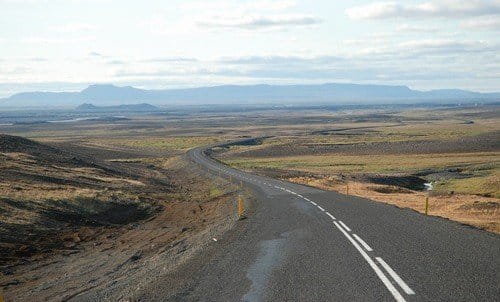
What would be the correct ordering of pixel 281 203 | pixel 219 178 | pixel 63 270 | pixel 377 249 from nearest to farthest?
1. pixel 377 249
2. pixel 63 270
3. pixel 281 203
4. pixel 219 178

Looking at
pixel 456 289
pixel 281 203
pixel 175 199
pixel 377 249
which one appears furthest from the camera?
pixel 175 199

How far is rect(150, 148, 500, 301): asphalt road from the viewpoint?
435 inches

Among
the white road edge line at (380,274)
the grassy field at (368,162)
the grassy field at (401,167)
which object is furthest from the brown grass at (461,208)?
the grassy field at (368,162)

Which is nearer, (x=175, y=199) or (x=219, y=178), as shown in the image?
(x=175, y=199)

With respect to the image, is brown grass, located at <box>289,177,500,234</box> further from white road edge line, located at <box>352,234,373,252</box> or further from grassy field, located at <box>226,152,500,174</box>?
grassy field, located at <box>226,152,500,174</box>

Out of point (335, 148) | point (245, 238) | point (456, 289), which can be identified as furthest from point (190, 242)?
point (335, 148)

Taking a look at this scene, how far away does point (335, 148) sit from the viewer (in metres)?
108

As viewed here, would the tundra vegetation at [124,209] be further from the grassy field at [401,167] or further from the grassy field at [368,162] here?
the grassy field at [368,162]

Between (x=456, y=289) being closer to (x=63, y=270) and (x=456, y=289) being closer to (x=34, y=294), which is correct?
(x=34, y=294)

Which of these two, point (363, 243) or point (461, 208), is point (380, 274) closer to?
point (363, 243)

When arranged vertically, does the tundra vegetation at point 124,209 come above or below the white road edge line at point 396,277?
below

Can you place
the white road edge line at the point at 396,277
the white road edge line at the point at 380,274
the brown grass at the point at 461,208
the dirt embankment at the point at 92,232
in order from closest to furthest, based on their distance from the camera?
the white road edge line at the point at 380,274 < the white road edge line at the point at 396,277 < the dirt embankment at the point at 92,232 < the brown grass at the point at 461,208

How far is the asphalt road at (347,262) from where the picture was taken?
36.3ft

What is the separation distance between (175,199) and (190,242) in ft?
68.8
